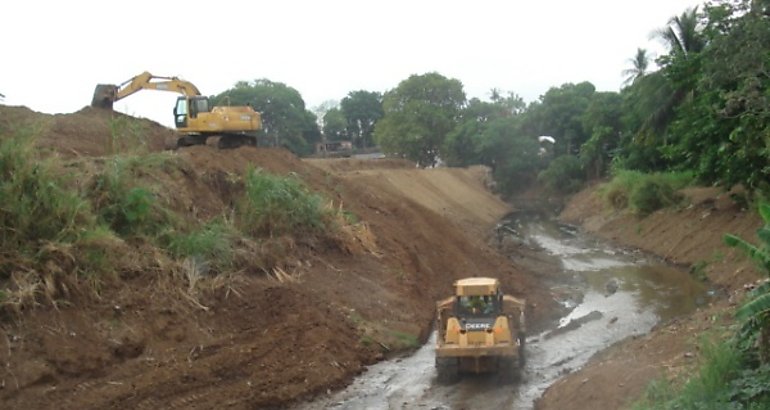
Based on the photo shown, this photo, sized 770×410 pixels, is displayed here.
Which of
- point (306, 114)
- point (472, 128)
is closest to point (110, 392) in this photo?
point (472, 128)

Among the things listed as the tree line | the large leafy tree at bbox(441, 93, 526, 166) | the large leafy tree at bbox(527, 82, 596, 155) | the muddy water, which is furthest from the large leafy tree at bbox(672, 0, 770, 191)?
the large leafy tree at bbox(441, 93, 526, 166)

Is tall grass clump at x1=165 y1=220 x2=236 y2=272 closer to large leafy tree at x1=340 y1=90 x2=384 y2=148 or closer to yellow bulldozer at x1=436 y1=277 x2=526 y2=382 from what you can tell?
yellow bulldozer at x1=436 y1=277 x2=526 y2=382

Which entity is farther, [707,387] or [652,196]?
[652,196]

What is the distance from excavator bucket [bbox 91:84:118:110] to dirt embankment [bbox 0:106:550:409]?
2.95 meters

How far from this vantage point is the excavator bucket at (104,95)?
3150 cm

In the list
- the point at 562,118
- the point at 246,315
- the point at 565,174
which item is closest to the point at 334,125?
the point at 562,118

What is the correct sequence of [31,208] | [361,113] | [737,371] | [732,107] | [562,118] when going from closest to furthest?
[737,371] < [31,208] < [732,107] < [562,118] < [361,113]

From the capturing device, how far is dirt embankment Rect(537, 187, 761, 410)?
485 inches

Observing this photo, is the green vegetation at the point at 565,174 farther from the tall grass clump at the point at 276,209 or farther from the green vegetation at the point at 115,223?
the green vegetation at the point at 115,223

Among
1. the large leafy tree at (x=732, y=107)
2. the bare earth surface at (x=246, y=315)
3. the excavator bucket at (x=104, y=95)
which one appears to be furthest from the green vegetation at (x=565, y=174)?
the excavator bucket at (x=104, y=95)

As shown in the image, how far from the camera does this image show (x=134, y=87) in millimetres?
31438

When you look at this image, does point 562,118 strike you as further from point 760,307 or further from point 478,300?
point 760,307

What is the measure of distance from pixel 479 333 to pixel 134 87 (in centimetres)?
2123

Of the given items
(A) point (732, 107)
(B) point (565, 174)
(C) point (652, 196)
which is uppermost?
(A) point (732, 107)
